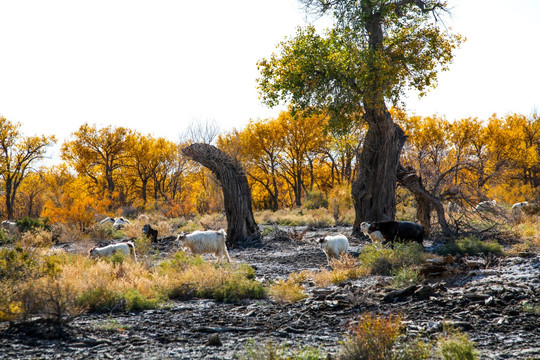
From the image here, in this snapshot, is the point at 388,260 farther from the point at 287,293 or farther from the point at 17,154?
the point at 17,154

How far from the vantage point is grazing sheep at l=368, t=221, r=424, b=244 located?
12773 millimetres

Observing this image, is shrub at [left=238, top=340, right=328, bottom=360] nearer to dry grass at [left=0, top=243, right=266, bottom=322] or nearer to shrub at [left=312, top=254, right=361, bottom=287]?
dry grass at [left=0, top=243, right=266, bottom=322]

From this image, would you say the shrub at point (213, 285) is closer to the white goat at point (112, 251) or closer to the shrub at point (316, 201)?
the white goat at point (112, 251)

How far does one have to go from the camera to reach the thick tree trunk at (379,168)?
1634cm

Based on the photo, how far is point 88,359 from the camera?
4.94 m

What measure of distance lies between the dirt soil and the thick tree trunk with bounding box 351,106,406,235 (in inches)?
287

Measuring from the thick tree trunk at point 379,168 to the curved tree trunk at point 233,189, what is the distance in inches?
158

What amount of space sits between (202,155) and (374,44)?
6.87m

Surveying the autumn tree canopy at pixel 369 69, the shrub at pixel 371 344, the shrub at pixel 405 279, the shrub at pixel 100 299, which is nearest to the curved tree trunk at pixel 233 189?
the autumn tree canopy at pixel 369 69

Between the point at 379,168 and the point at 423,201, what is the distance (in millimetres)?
1832

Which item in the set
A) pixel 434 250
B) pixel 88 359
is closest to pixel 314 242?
pixel 434 250

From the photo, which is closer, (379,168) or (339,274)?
(339,274)

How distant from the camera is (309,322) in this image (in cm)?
658

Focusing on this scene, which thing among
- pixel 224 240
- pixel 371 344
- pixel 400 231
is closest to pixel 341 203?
pixel 400 231
